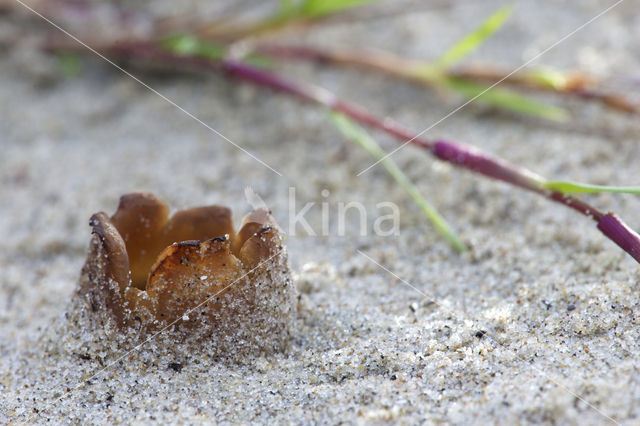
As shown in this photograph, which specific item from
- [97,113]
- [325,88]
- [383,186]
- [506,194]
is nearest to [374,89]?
A: [325,88]

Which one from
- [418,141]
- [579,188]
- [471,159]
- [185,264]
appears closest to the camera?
[185,264]

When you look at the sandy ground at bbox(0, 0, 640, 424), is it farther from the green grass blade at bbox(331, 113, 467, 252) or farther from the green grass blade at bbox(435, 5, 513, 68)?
the green grass blade at bbox(435, 5, 513, 68)

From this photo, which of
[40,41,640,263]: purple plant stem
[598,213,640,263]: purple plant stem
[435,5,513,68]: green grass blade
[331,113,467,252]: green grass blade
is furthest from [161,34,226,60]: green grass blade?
[598,213,640,263]: purple plant stem

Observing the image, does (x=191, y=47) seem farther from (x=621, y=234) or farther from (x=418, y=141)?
(x=621, y=234)

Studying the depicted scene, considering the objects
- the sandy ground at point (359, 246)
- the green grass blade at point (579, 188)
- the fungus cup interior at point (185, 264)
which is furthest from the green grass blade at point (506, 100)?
the fungus cup interior at point (185, 264)

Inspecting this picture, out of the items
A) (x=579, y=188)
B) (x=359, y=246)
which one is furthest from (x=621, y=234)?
(x=359, y=246)
